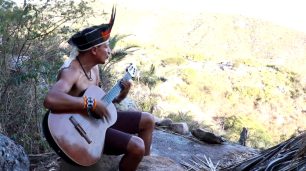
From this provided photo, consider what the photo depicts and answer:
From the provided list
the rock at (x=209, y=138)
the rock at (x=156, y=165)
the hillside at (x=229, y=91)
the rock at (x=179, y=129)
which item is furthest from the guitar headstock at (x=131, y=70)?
the hillside at (x=229, y=91)

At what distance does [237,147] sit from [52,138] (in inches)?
160

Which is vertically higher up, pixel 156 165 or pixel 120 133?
pixel 120 133

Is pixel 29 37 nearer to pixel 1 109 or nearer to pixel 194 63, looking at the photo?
pixel 1 109

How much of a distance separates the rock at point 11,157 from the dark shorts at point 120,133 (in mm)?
747

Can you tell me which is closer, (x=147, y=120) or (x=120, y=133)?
(x=120, y=133)

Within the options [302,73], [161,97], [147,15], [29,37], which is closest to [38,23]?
[29,37]

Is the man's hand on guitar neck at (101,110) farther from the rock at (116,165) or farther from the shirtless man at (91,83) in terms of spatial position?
the rock at (116,165)

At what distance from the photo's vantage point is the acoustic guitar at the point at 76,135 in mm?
3158

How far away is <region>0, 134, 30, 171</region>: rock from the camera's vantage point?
11.9 feet

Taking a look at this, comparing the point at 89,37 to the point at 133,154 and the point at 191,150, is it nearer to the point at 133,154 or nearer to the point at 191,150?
the point at 133,154

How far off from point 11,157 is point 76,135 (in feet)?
2.52

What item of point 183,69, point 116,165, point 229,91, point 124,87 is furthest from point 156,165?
point 183,69

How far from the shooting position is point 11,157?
3715 mm

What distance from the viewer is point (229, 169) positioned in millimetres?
A: 4242
